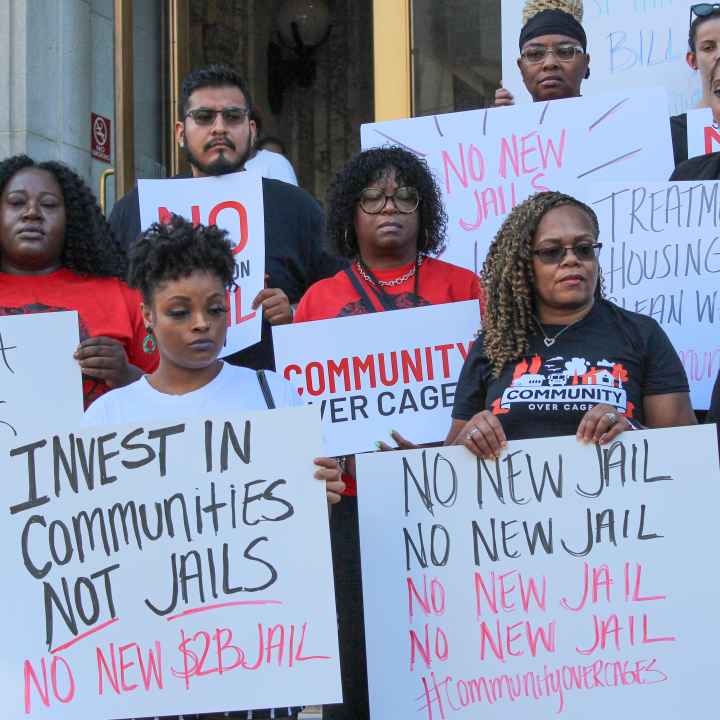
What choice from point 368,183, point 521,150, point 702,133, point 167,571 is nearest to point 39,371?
point 167,571

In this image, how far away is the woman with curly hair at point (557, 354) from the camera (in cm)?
329

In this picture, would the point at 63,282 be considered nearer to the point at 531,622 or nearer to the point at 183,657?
the point at 183,657

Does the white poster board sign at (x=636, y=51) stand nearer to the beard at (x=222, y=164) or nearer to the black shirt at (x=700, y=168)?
the black shirt at (x=700, y=168)

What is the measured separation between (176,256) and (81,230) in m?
0.67

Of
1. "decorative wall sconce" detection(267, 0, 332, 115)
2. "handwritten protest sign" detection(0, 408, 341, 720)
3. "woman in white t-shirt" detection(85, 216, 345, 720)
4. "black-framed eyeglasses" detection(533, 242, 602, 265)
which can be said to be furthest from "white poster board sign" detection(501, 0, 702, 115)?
"decorative wall sconce" detection(267, 0, 332, 115)

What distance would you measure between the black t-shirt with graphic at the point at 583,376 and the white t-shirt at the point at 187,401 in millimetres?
567

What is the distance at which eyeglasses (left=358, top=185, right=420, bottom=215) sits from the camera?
4051mm

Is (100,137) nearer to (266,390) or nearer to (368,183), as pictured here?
(368,183)

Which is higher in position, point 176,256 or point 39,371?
point 176,256

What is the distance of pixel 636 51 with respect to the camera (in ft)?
17.6

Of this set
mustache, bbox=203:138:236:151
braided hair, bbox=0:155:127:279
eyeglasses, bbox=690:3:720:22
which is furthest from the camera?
eyeglasses, bbox=690:3:720:22

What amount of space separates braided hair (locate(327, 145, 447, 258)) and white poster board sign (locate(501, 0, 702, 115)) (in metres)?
1.27

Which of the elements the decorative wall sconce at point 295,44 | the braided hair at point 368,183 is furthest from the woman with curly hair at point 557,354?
the decorative wall sconce at point 295,44

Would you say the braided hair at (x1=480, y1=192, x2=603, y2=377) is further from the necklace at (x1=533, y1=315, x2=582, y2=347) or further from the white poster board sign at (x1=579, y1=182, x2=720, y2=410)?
the white poster board sign at (x1=579, y1=182, x2=720, y2=410)
